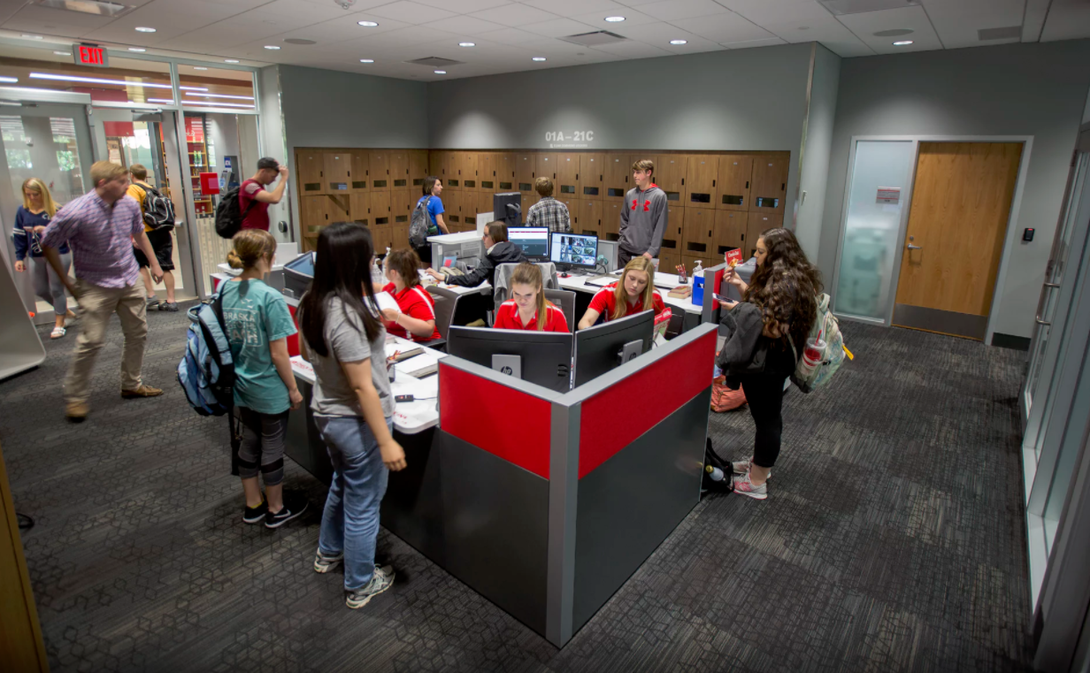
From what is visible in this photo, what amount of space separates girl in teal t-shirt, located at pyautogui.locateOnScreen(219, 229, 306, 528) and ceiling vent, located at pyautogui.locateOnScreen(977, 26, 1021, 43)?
5.77 metres

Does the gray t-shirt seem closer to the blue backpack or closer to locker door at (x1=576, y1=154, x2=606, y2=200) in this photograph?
the blue backpack

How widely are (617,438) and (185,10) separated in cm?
487

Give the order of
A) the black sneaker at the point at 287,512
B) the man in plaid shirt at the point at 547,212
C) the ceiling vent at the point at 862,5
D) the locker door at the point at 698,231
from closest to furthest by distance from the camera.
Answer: the black sneaker at the point at 287,512
the ceiling vent at the point at 862,5
the man in plaid shirt at the point at 547,212
the locker door at the point at 698,231

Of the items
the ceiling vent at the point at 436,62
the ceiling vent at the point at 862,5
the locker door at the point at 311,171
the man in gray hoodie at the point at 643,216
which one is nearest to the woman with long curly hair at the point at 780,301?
the ceiling vent at the point at 862,5

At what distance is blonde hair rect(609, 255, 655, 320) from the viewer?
129 inches

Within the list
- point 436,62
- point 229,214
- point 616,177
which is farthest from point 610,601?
point 436,62

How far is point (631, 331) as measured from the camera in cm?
266

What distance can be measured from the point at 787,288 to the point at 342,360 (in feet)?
6.62

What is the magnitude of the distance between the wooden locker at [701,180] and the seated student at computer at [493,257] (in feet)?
9.36

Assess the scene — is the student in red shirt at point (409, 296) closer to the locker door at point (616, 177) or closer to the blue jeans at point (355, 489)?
the blue jeans at point (355, 489)

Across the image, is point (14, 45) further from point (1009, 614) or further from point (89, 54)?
point (1009, 614)

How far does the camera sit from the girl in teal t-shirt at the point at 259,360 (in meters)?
2.53

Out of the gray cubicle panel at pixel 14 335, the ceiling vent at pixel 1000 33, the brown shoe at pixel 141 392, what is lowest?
the brown shoe at pixel 141 392

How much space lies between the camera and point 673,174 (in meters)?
6.96
